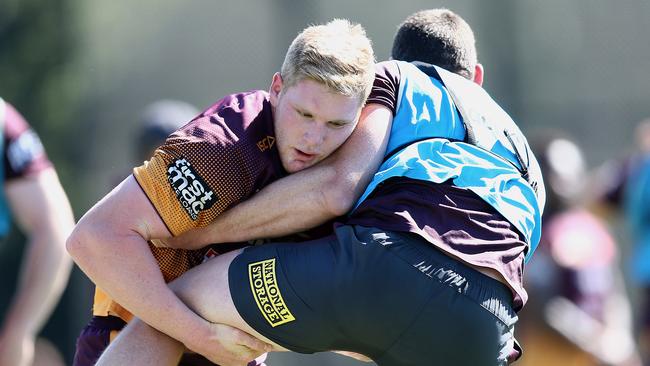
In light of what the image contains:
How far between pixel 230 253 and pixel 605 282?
214 inches

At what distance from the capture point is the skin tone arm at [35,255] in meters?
5.41

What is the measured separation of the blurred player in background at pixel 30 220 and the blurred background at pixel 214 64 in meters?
5.10

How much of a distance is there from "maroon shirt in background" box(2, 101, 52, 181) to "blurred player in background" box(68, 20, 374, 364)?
6.46 feet

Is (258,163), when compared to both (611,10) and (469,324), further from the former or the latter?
(611,10)

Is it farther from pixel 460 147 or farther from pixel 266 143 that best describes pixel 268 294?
pixel 460 147

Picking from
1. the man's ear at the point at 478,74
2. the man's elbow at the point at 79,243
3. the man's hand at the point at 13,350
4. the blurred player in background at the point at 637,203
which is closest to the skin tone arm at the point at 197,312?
the man's elbow at the point at 79,243

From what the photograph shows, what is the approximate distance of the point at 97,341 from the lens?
3.88 metres

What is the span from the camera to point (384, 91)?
3.65 meters

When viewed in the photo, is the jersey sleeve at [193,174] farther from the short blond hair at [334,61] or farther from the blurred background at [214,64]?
the blurred background at [214,64]

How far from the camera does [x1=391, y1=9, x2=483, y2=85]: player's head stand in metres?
4.08

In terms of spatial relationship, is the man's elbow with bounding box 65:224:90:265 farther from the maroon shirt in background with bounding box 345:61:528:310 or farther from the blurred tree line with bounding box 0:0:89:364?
the blurred tree line with bounding box 0:0:89:364

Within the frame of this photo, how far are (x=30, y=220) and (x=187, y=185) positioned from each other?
224cm

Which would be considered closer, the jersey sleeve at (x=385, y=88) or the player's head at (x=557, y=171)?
the jersey sleeve at (x=385, y=88)

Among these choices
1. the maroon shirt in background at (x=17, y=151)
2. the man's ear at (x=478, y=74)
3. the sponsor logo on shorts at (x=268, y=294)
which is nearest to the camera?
the sponsor logo on shorts at (x=268, y=294)
